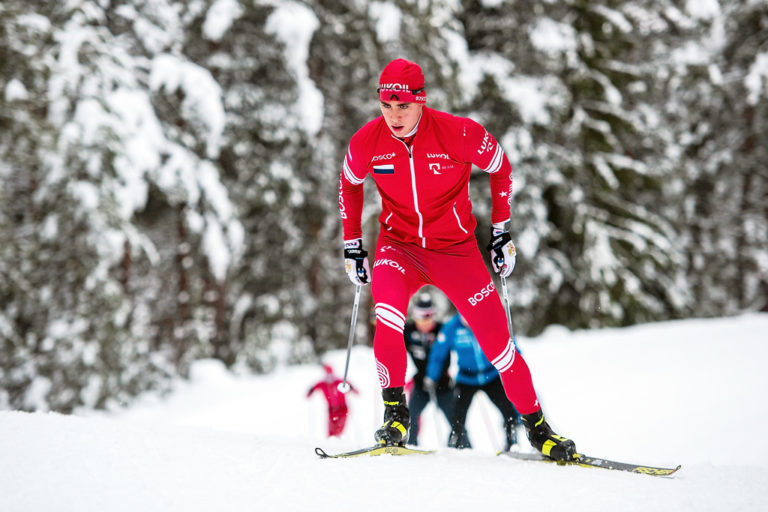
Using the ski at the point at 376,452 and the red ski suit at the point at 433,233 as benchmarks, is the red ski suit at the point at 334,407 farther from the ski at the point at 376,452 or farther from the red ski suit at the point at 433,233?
the red ski suit at the point at 433,233

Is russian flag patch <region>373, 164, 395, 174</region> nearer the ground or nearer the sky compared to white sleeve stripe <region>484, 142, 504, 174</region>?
nearer the ground

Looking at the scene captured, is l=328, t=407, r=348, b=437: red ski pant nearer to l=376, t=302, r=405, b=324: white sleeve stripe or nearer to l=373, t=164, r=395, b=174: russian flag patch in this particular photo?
l=376, t=302, r=405, b=324: white sleeve stripe

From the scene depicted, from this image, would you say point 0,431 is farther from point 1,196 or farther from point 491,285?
point 1,196

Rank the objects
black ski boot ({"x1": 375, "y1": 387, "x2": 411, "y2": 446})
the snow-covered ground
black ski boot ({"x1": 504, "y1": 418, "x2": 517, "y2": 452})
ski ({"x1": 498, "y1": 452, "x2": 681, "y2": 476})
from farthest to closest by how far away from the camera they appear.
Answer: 1. black ski boot ({"x1": 504, "y1": 418, "x2": 517, "y2": 452})
2. black ski boot ({"x1": 375, "y1": 387, "x2": 411, "y2": 446})
3. ski ({"x1": 498, "y1": 452, "x2": 681, "y2": 476})
4. the snow-covered ground

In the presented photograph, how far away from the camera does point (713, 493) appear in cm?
288

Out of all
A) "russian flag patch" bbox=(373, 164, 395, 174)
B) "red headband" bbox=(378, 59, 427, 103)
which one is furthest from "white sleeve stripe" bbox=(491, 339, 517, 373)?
"red headband" bbox=(378, 59, 427, 103)

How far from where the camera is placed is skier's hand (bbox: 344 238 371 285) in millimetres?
3910

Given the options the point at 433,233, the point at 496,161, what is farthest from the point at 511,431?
the point at 496,161

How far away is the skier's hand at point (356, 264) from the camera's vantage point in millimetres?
3910

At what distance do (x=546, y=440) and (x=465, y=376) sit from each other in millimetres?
2418

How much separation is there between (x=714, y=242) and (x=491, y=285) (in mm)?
18500

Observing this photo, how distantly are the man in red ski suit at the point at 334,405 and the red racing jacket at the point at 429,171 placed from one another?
9.36 feet

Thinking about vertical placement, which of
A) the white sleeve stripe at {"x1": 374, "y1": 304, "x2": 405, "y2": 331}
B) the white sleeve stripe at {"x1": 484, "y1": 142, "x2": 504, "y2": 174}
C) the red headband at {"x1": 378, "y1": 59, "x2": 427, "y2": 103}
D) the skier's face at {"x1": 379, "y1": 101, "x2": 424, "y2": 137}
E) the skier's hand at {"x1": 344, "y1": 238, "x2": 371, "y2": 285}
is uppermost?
the red headband at {"x1": 378, "y1": 59, "x2": 427, "y2": 103}

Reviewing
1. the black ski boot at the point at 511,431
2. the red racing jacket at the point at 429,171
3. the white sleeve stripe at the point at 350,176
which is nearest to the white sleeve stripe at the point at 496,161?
the red racing jacket at the point at 429,171
